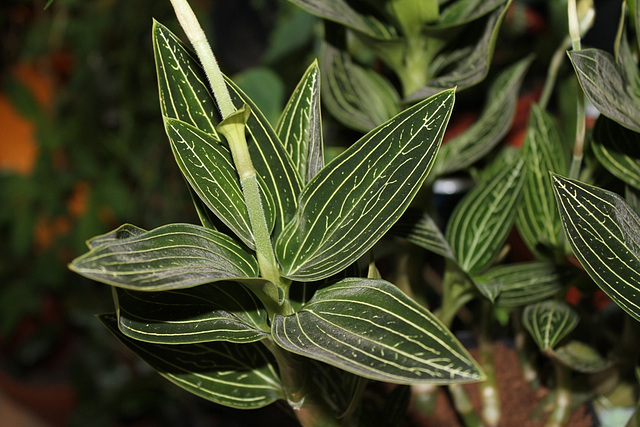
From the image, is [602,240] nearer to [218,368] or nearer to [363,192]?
[363,192]

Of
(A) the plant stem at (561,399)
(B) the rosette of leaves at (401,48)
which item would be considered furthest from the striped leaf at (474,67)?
(A) the plant stem at (561,399)

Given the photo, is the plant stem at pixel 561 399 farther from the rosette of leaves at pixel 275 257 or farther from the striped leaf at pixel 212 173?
the striped leaf at pixel 212 173

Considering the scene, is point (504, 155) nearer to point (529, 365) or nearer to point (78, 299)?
point (529, 365)

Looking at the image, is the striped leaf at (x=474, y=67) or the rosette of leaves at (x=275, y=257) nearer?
the rosette of leaves at (x=275, y=257)

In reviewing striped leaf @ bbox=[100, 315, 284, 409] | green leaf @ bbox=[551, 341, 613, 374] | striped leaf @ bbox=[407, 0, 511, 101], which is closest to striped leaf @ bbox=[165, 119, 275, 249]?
striped leaf @ bbox=[100, 315, 284, 409]

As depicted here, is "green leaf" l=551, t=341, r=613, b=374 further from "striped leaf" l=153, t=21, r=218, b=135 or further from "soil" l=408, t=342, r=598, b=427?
"striped leaf" l=153, t=21, r=218, b=135

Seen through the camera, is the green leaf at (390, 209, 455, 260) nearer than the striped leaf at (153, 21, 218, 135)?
No

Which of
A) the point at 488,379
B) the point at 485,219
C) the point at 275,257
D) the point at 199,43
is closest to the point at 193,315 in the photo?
the point at 275,257

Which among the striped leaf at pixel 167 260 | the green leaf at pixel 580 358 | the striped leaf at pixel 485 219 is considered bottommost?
the green leaf at pixel 580 358
